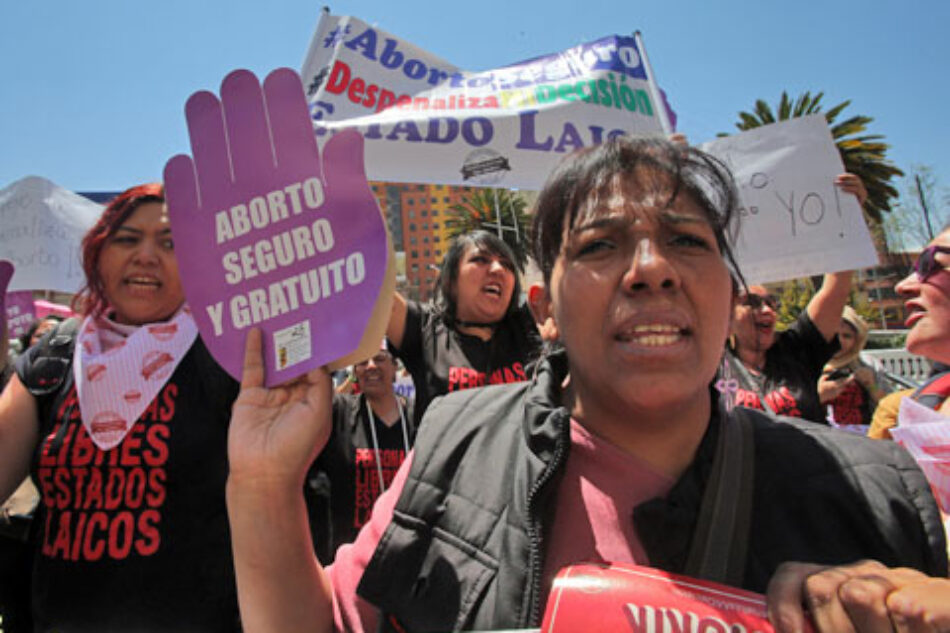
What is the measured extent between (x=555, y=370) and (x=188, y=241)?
84 centimetres

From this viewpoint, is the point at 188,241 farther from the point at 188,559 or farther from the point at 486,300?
the point at 486,300

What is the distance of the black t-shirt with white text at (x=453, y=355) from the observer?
111 inches

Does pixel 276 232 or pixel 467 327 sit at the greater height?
pixel 276 232

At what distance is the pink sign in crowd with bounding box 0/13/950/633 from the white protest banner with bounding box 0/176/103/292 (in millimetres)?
3159

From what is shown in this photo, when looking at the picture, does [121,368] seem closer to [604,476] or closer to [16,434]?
[16,434]

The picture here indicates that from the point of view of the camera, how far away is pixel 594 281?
107cm

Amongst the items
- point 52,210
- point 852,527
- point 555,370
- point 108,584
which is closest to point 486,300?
point 555,370

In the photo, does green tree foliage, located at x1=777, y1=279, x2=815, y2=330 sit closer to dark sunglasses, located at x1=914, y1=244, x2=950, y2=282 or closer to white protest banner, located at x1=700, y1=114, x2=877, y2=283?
white protest banner, located at x1=700, y1=114, x2=877, y2=283

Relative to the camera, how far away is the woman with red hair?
1.52m

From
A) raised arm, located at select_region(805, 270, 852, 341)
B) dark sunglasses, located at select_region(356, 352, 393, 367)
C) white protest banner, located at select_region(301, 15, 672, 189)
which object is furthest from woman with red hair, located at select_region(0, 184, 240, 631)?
raised arm, located at select_region(805, 270, 852, 341)

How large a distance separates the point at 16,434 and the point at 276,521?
116 cm

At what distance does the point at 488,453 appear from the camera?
1.11 m

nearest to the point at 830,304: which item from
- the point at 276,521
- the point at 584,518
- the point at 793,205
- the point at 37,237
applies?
the point at 793,205

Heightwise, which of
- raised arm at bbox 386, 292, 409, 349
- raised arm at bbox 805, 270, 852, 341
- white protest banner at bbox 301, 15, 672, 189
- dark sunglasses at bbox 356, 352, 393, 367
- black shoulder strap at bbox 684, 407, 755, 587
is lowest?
black shoulder strap at bbox 684, 407, 755, 587
